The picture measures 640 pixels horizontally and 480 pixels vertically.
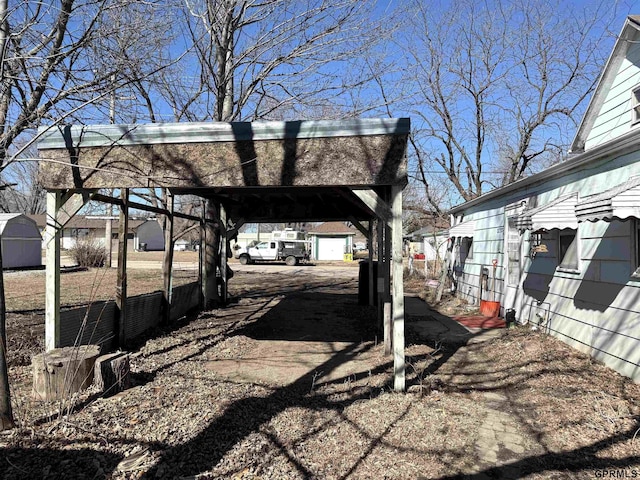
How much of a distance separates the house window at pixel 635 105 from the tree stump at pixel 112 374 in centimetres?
851

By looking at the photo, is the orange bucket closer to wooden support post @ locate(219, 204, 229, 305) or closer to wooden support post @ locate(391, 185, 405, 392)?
wooden support post @ locate(391, 185, 405, 392)

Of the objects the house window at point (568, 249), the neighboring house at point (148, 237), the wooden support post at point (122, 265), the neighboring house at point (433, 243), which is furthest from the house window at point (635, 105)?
the neighboring house at point (148, 237)

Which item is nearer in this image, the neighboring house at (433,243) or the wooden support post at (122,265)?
the wooden support post at (122,265)

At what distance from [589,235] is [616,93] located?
137 inches

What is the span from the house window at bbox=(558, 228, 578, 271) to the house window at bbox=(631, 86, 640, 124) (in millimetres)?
2266

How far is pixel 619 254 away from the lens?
5.43 m

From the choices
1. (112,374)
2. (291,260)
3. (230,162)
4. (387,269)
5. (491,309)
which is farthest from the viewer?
(291,260)

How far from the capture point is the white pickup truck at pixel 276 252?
32312 mm

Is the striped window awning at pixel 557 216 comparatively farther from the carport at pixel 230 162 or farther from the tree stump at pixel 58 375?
the tree stump at pixel 58 375

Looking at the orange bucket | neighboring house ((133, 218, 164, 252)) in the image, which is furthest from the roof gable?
neighboring house ((133, 218, 164, 252))

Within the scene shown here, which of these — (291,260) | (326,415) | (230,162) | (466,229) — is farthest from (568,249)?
(291,260)

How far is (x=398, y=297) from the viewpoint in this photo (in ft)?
16.1

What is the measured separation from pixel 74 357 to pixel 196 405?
4.60ft

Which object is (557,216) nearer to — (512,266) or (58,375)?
(512,266)
